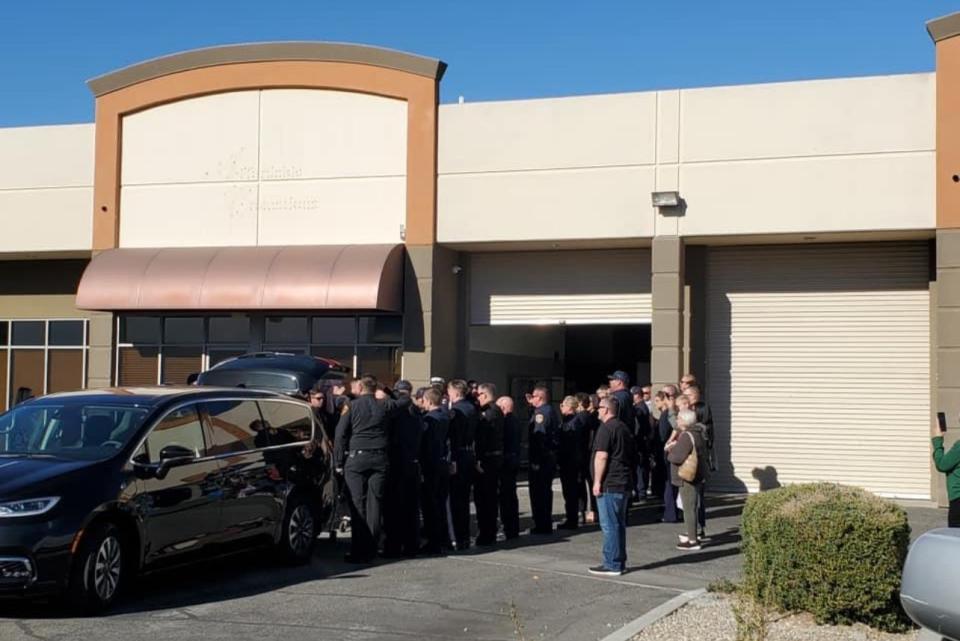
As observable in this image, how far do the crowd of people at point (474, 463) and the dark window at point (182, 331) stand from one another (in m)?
7.63

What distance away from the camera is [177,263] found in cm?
2247

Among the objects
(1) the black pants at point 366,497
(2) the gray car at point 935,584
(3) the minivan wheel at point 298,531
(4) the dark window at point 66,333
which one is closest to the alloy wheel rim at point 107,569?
(3) the minivan wheel at point 298,531

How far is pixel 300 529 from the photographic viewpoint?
487 inches

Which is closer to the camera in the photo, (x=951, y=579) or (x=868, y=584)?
(x=951, y=579)

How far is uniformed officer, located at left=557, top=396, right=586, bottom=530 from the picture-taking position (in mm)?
15789

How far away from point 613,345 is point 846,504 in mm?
18623

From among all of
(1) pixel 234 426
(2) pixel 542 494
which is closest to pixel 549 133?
(2) pixel 542 494

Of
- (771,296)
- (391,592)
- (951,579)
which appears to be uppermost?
(771,296)

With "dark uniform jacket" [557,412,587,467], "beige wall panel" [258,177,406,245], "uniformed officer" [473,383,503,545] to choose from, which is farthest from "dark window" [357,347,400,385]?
"uniformed officer" [473,383,503,545]

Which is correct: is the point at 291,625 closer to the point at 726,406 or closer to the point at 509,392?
the point at 726,406

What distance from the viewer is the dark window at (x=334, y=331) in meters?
22.5

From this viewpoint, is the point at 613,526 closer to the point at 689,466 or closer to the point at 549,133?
the point at 689,466

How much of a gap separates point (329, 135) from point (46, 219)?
20.5 ft

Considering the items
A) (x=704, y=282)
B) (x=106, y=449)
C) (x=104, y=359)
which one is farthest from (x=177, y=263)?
(x=106, y=449)
